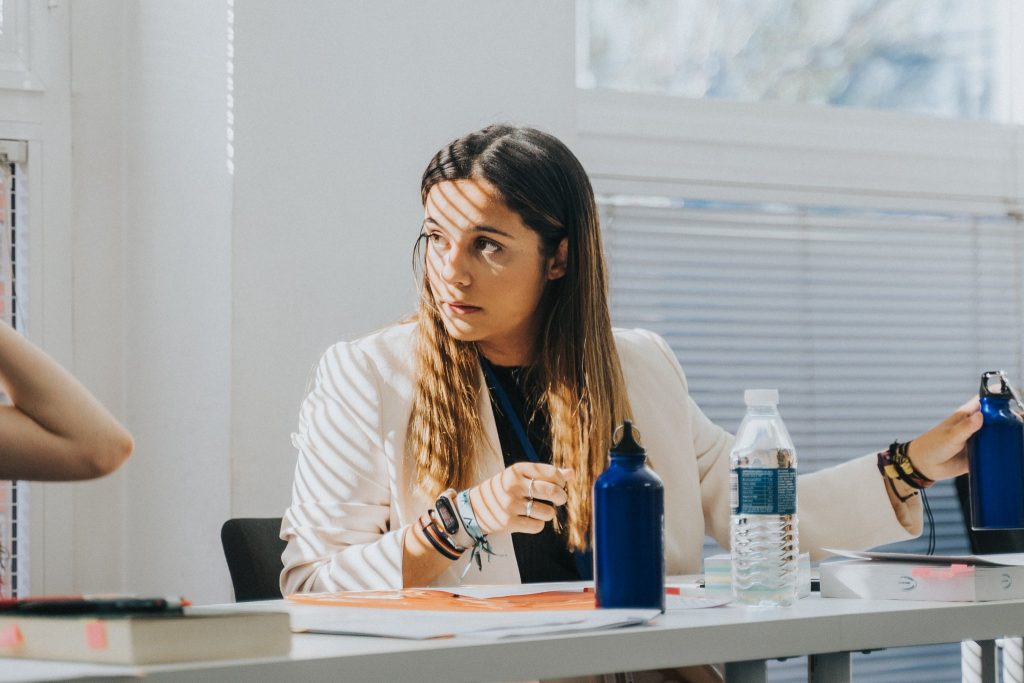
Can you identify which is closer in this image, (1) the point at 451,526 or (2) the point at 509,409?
(1) the point at 451,526

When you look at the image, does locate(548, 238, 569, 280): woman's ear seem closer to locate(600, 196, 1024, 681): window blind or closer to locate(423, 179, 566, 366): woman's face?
locate(423, 179, 566, 366): woman's face

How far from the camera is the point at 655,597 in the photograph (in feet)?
4.14

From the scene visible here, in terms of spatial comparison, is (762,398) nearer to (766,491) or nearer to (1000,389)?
(766,491)

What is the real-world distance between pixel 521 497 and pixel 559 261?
81 cm

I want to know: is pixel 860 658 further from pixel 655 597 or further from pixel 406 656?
pixel 406 656

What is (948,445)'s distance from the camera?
5.88ft

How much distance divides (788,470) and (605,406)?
77 centimetres

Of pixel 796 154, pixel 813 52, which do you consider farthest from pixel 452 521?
pixel 813 52

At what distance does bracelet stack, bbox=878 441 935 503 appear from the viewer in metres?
1.94

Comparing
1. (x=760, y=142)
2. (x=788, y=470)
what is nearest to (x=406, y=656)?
(x=788, y=470)

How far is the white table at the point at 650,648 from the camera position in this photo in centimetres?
96

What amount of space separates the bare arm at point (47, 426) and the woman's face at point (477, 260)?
0.82 metres

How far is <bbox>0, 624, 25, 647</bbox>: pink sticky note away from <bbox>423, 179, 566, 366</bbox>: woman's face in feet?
3.87

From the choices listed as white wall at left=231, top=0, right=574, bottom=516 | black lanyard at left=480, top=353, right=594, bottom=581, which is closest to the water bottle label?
black lanyard at left=480, top=353, right=594, bottom=581
